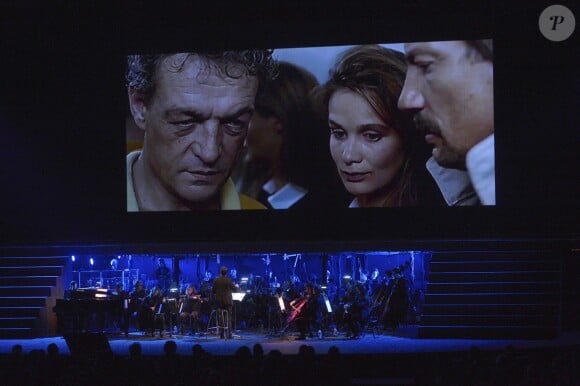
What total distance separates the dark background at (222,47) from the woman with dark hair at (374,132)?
40 cm

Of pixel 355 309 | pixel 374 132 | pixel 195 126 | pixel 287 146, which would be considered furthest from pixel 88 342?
pixel 374 132

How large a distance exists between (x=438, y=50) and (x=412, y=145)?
165 cm

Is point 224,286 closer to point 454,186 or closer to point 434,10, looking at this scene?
point 454,186

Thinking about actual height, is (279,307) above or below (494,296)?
below

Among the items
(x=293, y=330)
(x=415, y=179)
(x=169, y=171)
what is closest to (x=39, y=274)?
(x=169, y=171)

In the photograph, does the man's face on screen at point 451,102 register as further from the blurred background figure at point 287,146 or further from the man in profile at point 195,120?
the man in profile at point 195,120

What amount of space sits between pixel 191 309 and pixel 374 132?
4303mm

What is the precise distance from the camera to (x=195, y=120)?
15.9m

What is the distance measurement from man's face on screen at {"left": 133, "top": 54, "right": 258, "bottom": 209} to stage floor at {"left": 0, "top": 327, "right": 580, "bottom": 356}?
2553mm

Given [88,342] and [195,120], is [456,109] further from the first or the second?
[88,342]

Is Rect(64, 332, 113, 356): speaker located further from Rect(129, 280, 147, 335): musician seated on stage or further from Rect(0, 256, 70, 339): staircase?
Rect(129, 280, 147, 335): musician seated on stage

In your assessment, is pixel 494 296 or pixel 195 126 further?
pixel 195 126

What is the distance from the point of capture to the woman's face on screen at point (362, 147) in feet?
51.1

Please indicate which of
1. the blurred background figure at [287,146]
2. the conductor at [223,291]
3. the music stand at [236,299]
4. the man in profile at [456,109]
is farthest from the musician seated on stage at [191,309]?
the man in profile at [456,109]
